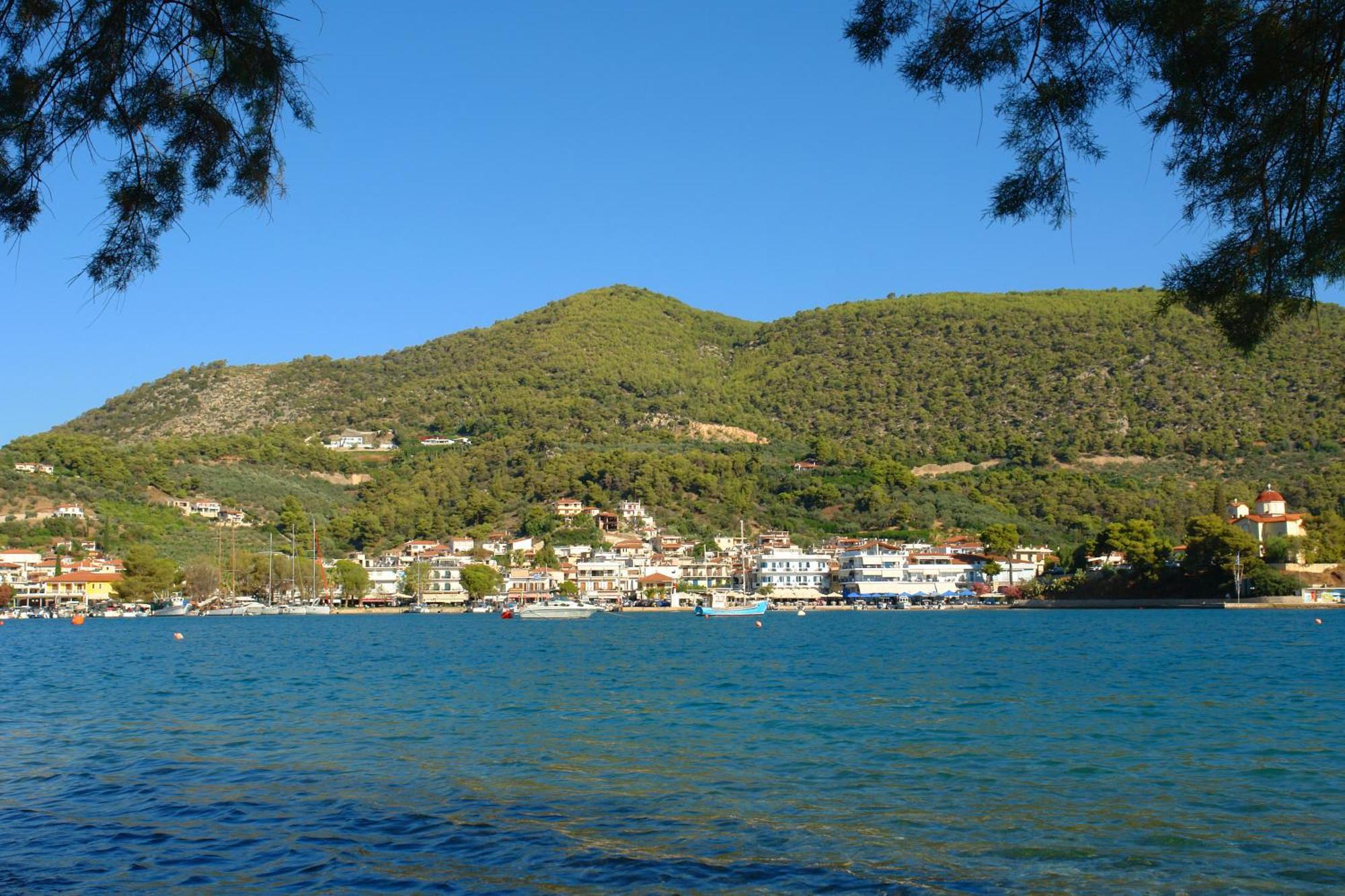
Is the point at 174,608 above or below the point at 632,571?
below

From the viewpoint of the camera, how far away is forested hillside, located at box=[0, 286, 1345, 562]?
10569cm

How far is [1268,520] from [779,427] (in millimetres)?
72209

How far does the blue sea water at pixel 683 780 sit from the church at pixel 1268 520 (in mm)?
51408

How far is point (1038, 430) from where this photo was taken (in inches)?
4813

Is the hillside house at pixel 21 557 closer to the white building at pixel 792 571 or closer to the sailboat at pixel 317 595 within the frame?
the sailboat at pixel 317 595

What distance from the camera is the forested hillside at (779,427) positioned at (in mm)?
105688

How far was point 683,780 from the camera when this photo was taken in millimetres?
12805

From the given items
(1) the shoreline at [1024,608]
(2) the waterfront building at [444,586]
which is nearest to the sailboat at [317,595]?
(1) the shoreline at [1024,608]

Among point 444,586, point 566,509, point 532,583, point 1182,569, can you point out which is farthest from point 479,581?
point 1182,569

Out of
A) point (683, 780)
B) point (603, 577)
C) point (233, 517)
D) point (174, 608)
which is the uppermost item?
point (233, 517)

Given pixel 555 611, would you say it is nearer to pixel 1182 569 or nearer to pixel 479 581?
pixel 479 581

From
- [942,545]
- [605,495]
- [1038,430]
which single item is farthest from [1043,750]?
[1038,430]

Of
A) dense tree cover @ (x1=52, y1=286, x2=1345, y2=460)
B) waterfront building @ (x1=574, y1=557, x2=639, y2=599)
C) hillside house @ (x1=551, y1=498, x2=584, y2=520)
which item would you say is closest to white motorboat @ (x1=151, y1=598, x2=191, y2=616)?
waterfront building @ (x1=574, y1=557, x2=639, y2=599)

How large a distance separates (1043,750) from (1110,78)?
34.1 feet
